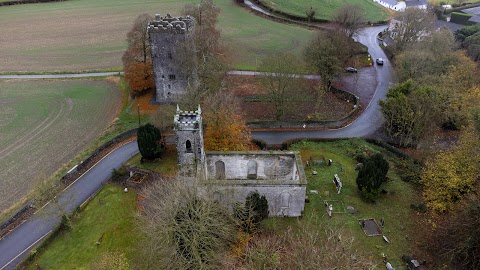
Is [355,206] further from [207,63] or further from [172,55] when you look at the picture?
[172,55]

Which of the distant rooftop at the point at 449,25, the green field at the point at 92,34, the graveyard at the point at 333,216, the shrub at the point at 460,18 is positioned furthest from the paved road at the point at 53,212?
the shrub at the point at 460,18

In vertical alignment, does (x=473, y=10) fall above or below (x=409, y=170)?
above

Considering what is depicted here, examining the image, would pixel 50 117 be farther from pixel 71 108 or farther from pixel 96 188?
pixel 96 188

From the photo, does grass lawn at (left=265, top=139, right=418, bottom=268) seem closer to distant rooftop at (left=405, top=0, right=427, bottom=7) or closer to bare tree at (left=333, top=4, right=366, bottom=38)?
bare tree at (left=333, top=4, right=366, bottom=38)

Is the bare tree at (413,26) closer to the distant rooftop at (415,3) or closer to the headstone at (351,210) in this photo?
the distant rooftop at (415,3)

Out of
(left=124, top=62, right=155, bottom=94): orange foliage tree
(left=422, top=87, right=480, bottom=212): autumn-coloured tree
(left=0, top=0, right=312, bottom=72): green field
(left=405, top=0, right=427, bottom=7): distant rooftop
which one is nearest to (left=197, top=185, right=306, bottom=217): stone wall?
(left=422, top=87, right=480, bottom=212): autumn-coloured tree

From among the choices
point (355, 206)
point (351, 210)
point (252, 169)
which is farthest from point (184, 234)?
point (355, 206)

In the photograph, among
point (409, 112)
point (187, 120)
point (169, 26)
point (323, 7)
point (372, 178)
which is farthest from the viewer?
point (323, 7)

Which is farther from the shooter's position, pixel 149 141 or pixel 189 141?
pixel 149 141
